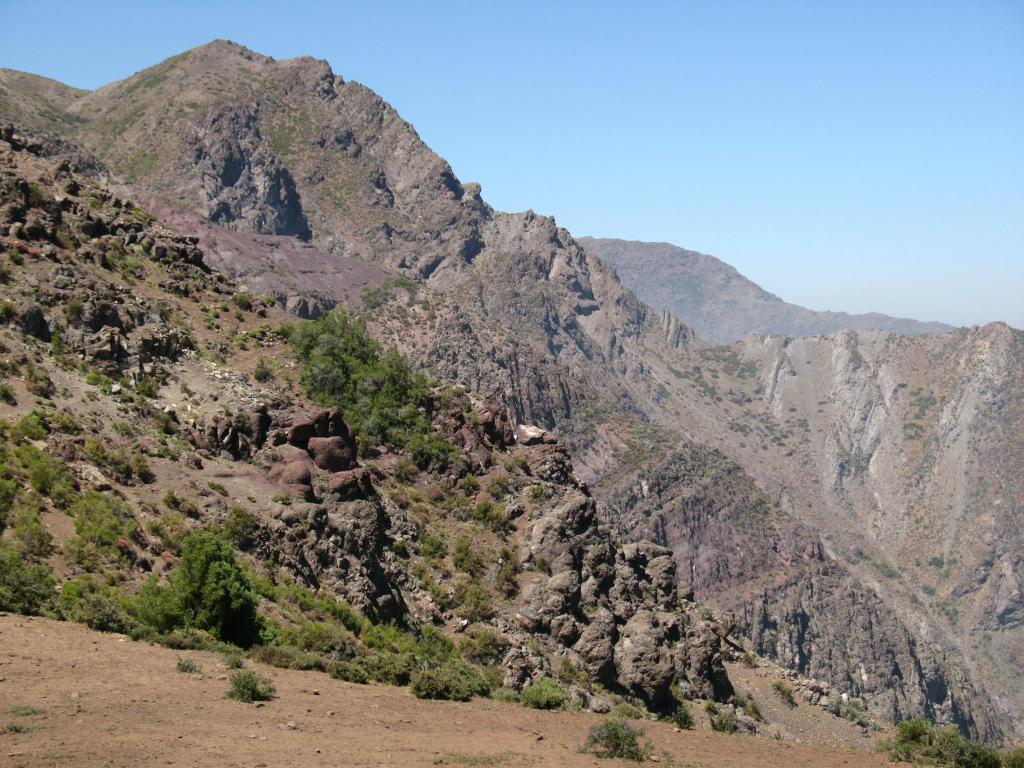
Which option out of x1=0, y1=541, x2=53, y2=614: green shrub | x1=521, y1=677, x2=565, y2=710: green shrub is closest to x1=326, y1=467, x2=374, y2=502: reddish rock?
x1=521, y1=677, x2=565, y2=710: green shrub

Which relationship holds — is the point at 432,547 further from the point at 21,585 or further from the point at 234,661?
the point at 21,585

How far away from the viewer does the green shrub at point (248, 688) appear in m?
20.9

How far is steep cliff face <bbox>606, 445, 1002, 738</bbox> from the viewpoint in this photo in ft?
426

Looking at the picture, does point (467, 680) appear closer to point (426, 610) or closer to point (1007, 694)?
point (426, 610)

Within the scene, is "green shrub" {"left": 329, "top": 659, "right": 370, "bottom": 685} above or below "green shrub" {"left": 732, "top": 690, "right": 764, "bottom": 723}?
above

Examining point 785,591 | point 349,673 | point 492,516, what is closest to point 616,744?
point 349,673

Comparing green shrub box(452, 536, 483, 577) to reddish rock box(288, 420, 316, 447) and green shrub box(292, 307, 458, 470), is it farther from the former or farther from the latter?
reddish rock box(288, 420, 316, 447)

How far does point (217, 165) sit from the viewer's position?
180500 mm

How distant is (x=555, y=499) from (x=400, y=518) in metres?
8.00

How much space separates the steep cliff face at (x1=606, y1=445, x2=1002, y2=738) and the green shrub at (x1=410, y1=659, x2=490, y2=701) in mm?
101606

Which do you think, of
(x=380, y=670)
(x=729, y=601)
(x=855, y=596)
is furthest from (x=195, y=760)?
(x=855, y=596)

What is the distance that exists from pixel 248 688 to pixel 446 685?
5.57m

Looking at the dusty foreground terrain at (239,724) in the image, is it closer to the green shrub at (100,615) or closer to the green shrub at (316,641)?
the green shrub at (100,615)

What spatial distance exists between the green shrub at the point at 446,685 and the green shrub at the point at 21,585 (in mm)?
9233
